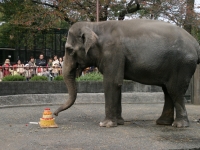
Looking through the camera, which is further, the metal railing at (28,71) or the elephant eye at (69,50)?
the metal railing at (28,71)

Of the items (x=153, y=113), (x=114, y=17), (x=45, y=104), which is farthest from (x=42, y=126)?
(x=114, y=17)

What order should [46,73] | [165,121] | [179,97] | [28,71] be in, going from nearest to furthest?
1. [179,97]
2. [165,121]
3. [28,71]
4. [46,73]

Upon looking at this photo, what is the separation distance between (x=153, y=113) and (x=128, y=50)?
3.40 meters

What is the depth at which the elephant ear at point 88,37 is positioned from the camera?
7.31m

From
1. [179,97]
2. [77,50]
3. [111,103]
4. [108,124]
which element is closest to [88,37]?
[77,50]

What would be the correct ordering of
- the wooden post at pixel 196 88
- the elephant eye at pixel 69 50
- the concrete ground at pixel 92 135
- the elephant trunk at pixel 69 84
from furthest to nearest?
1. the wooden post at pixel 196 88
2. the elephant trunk at pixel 69 84
3. the elephant eye at pixel 69 50
4. the concrete ground at pixel 92 135

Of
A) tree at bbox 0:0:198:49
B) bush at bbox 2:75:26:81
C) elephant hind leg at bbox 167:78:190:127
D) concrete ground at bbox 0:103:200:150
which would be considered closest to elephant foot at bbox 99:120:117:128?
concrete ground at bbox 0:103:200:150

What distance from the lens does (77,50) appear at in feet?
25.0

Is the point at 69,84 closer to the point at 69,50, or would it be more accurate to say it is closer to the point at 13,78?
the point at 69,50

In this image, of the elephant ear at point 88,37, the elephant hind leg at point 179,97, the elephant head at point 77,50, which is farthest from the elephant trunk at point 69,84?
the elephant hind leg at point 179,97

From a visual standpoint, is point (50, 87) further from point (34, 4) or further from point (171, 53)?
point (34, 4)

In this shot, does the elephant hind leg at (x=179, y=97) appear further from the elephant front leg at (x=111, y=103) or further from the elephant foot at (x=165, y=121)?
the elephant front leg at (x=111, y=103)

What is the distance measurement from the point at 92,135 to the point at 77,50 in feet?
6.79

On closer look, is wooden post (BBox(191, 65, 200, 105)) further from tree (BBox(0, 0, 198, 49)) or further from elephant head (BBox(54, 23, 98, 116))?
tree (BBox(0, 0, 198, 49))
